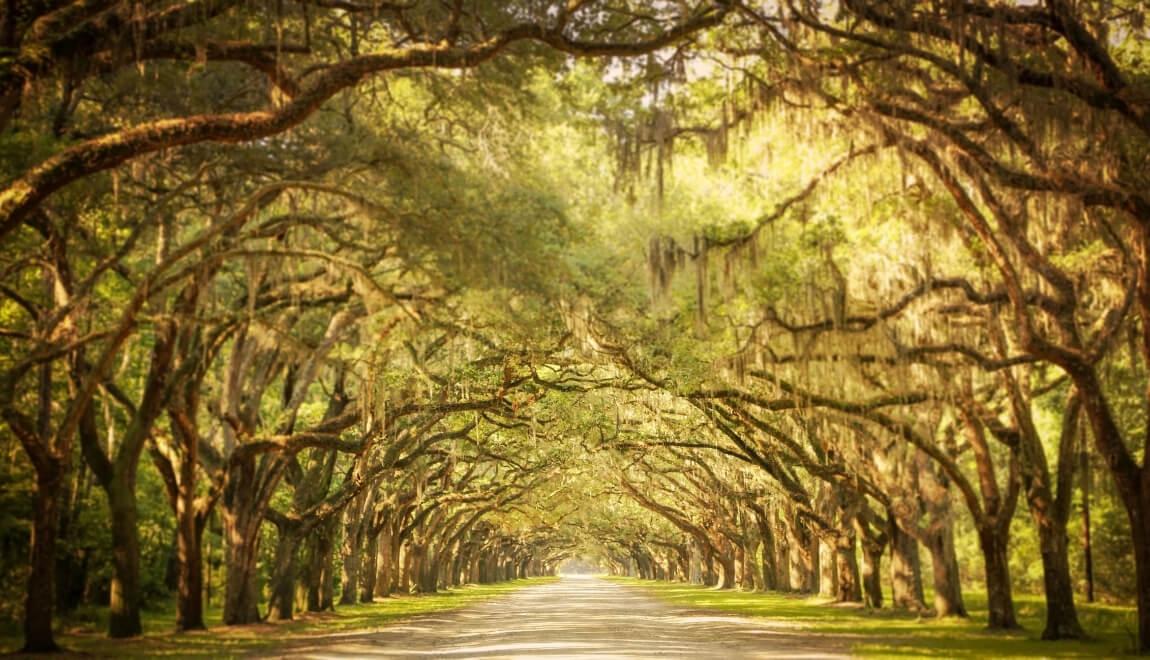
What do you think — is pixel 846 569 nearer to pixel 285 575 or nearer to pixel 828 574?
pixel 828 574

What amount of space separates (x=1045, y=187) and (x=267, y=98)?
924 cm

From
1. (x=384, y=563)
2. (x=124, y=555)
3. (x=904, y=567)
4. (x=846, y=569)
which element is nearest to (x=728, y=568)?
(x=384, y=563)

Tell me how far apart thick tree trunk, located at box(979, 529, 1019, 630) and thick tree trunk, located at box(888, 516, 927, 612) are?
681 centimetres

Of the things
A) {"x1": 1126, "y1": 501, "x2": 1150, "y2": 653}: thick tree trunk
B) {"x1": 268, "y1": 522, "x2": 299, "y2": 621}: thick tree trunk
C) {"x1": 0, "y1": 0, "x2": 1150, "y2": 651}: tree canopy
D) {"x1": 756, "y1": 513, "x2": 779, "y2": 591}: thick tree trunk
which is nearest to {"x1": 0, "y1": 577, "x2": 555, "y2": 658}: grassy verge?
{"x1": 268, "y1": 522, "x2": 299, "y2": 621}: thick tree trunk

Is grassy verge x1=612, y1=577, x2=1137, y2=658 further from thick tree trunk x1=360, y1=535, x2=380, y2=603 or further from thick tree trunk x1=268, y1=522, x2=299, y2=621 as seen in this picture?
thick tree trunk x1=360, y1=535, x2=380, y2=603

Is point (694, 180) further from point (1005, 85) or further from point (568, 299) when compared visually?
point (1005, 85)

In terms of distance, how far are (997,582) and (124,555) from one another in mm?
15981

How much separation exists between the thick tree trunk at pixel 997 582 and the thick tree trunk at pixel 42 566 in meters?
16.2

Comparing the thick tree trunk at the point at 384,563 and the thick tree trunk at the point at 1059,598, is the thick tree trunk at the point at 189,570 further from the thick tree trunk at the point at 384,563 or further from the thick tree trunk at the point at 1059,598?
the thick tree trunk at the point at 384,563

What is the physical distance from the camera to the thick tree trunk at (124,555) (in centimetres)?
1836

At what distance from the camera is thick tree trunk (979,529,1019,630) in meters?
21.1

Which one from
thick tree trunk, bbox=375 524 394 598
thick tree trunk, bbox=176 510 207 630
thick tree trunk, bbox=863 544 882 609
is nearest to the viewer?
thick tree trunk, bbox=176 510 207 630

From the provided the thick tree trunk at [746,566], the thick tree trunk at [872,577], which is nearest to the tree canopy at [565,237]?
the thick tree trunk at [872,577]

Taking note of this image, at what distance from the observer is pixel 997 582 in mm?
21406
